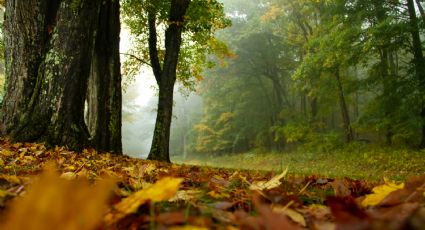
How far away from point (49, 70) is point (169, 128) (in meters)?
4.65

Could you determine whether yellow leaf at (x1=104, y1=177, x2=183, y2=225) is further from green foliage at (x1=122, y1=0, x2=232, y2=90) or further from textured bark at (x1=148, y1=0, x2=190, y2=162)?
green foliage at (x1=122, y1=0, x2=232, y2=90)

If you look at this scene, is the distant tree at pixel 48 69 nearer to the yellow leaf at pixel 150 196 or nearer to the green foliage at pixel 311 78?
the yellow leaf at pixel 150 196

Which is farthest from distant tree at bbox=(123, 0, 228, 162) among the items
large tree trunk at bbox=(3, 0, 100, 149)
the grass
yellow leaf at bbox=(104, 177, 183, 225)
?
yellow leaf at bbox=(104, 177, 183, 225)

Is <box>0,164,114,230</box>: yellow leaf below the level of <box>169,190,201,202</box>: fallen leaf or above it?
above

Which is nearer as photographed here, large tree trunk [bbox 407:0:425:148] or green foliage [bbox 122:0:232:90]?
green foliage [bbox 122:0:232:90]

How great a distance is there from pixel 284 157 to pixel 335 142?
435 centimetres

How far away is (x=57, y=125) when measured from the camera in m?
5.27

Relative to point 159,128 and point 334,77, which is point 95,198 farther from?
point 334,77

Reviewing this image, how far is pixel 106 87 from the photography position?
8406 mm

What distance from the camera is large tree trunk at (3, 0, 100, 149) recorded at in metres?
5.26

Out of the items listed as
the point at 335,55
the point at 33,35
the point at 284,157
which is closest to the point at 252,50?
the point at 284,157

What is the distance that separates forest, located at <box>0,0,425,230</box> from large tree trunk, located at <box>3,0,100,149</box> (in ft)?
0.06

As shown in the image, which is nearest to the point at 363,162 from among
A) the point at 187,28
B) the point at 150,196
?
the point at 187,28

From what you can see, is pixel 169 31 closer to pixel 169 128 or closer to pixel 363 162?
pixel 169 128
